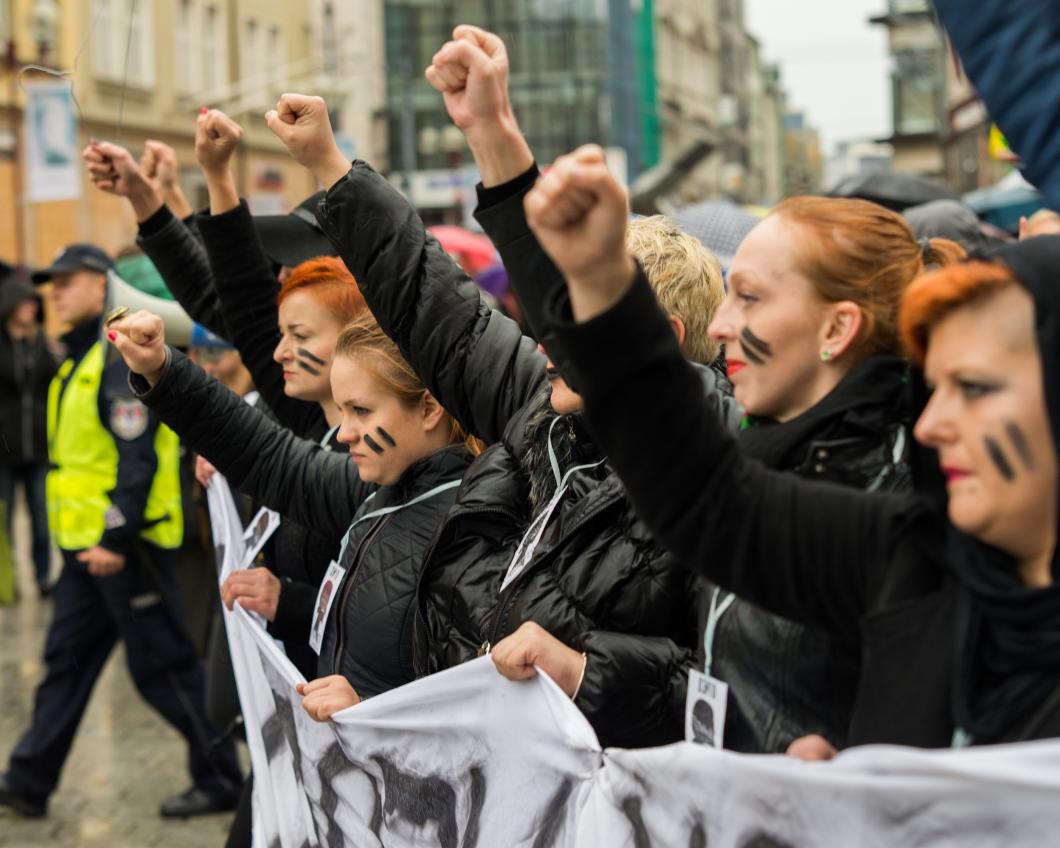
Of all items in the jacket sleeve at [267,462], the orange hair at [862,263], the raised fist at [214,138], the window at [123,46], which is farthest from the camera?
the window at [123,46]

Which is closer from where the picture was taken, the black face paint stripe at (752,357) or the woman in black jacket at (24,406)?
the black face paint stripe at (752,357)

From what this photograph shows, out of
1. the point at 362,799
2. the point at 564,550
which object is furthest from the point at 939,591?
the point at 362,799

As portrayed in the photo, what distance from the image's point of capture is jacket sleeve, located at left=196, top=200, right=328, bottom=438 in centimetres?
371

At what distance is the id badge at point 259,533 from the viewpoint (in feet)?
12.0

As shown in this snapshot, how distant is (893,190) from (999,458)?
4022 mm

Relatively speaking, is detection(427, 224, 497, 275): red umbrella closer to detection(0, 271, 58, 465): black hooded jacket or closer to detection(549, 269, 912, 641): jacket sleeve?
detection(0, 271, 58, 465): black hooded jacket

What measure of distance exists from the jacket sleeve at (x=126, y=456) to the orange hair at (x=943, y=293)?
14.0ft

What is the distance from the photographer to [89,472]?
5840 mm

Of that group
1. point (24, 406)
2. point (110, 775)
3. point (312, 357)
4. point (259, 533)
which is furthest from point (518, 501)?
Answer: point (24, 406)

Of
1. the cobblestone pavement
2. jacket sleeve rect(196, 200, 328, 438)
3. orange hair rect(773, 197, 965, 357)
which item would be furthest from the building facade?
orange hair rect(773, 197, 965, 357)

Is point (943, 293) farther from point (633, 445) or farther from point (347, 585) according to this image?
point (347, 585)

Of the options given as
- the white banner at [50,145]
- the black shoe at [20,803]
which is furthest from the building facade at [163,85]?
the black shoe at [20,803]

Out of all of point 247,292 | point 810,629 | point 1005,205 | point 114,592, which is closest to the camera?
point 810,629

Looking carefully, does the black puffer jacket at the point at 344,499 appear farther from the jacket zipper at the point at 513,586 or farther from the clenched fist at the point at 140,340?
the jacket zipper at the point at 513,586
